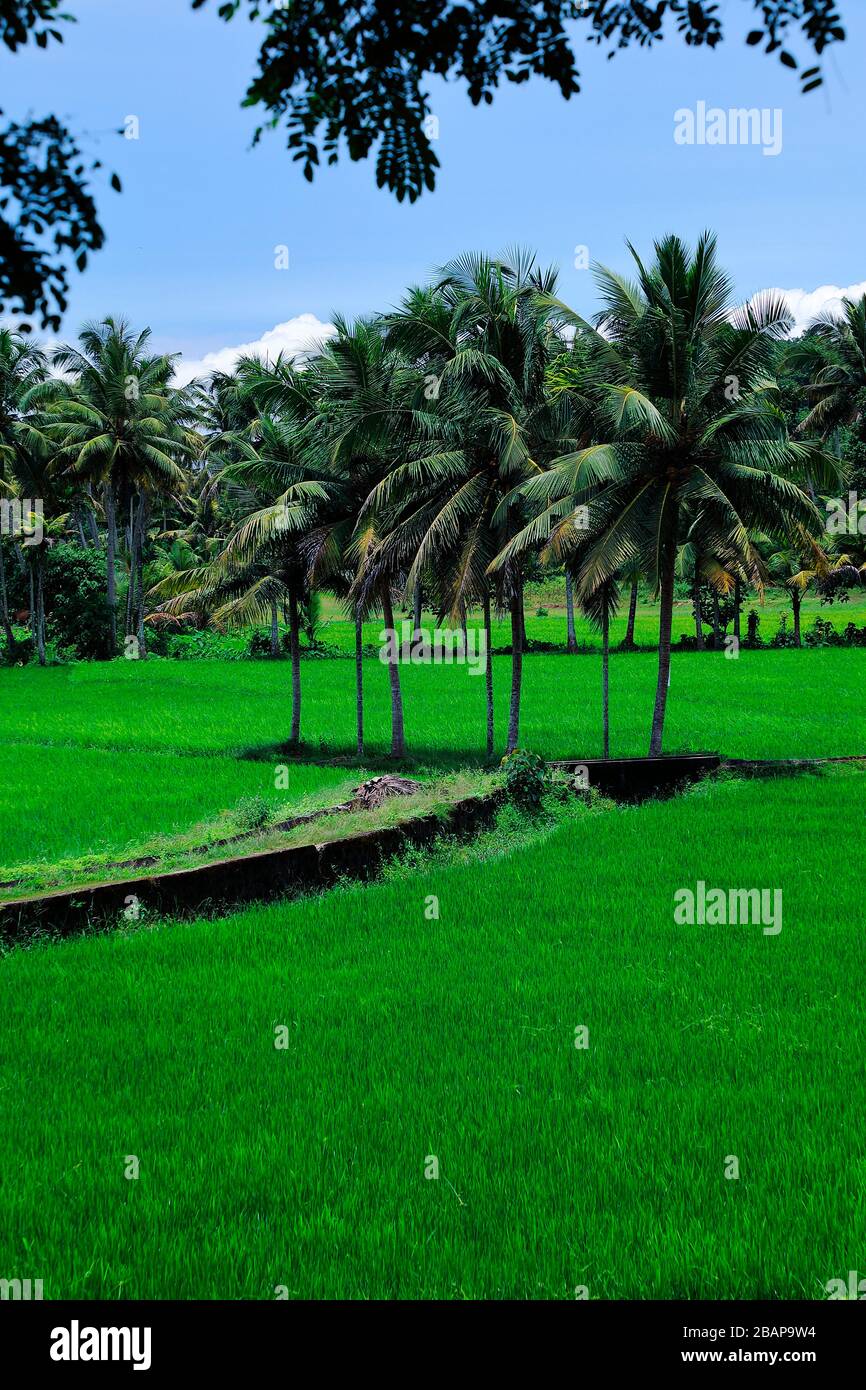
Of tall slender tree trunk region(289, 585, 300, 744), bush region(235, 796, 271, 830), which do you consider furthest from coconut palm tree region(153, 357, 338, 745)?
bush region(235, 796, 271, 830)

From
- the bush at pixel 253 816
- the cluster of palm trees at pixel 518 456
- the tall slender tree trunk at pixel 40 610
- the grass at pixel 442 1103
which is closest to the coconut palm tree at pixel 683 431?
the cluster of palm trees at pixel 518 456

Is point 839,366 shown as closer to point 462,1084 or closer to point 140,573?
→ point 140,573

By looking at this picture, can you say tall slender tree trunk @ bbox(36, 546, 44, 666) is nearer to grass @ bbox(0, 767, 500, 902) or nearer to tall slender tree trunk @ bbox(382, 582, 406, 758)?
tall slender tree trunk @ bbox(382, 582, 406, 758)

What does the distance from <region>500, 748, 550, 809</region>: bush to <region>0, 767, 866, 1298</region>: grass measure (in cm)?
439

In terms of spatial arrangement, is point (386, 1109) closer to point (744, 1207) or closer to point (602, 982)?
point (744, 1207)

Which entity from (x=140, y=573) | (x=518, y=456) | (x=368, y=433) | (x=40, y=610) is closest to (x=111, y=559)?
(x=140, y=573)

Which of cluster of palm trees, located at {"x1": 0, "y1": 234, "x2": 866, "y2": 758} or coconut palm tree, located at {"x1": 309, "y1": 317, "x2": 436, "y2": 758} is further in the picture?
coconut palm tree, located at {"x1": 309, "y1": 317, "x2": 436, "y2": 758}

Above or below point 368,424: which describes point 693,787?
below

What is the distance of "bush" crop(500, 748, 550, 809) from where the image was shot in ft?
46.0

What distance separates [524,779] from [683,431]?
25.6 feet
